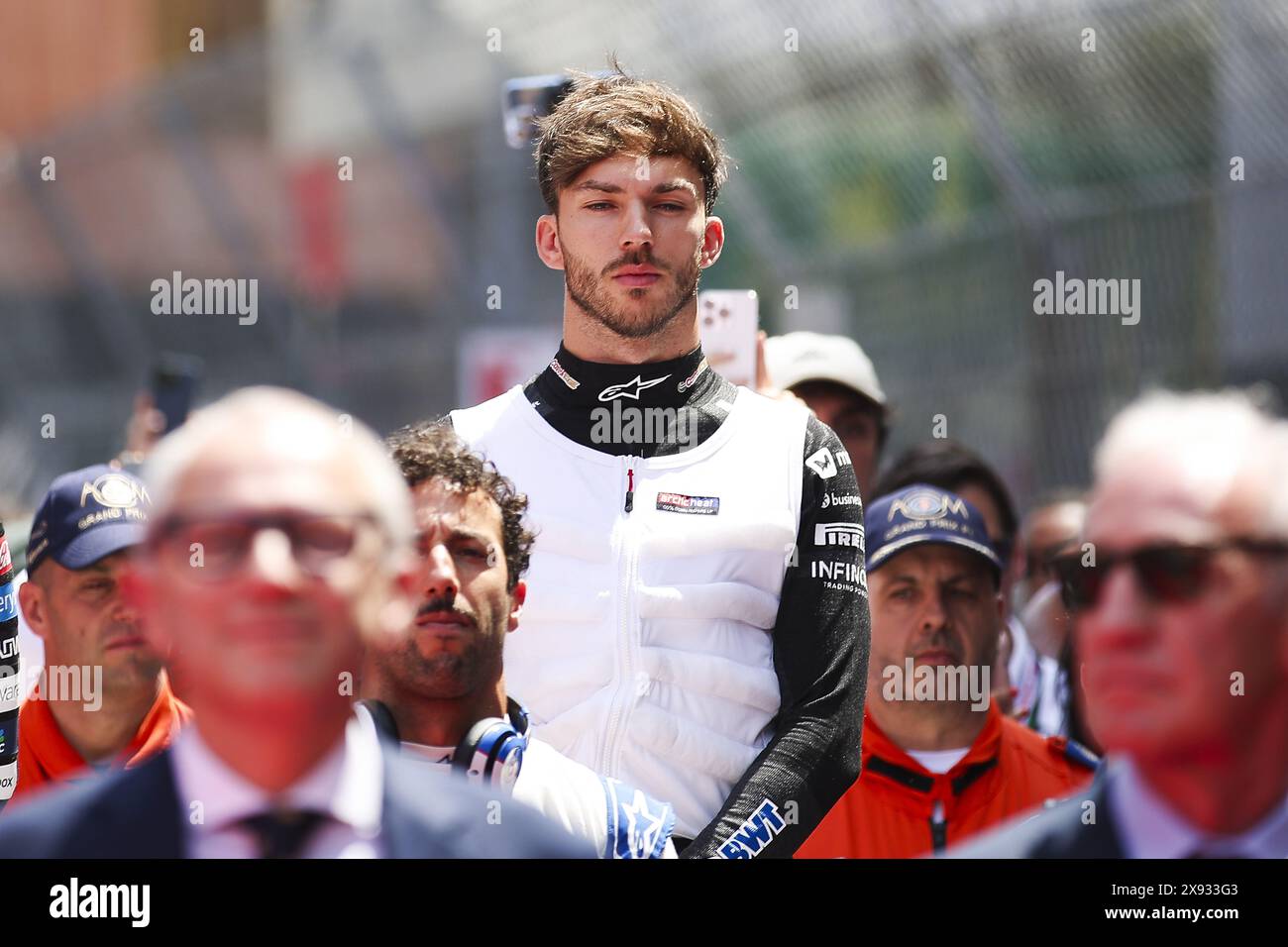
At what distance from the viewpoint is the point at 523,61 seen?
1062cm

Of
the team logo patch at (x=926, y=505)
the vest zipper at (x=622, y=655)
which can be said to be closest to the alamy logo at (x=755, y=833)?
the vest zipper at (x=622, y=655)

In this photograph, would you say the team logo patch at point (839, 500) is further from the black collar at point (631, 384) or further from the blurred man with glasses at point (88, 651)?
the blurred man with glasses at point (88, 651)

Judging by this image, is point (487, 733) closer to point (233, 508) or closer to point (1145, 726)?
point (233, 508)

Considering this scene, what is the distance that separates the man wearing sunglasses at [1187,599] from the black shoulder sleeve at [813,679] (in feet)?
3.23

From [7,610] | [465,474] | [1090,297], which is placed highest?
[1090,297]

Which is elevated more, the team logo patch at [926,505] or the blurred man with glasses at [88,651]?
the team logo patch at [926,505]

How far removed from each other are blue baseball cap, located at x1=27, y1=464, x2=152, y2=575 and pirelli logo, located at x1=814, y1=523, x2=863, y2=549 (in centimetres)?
122

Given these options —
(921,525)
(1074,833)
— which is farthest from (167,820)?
(921,525)

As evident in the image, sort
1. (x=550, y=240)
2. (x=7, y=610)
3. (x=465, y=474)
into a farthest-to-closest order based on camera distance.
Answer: (x=550, y=240), (x=7, y=610), (x=465, y=474)

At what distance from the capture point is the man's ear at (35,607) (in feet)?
11.8

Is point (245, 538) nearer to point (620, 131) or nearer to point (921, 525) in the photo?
point (620, 131)

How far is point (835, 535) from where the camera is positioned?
3107mm

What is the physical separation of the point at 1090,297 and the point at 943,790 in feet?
14.7
